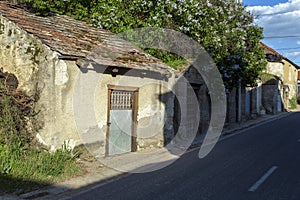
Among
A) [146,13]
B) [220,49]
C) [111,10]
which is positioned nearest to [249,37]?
[220,49]

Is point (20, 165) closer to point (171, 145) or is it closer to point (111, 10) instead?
point (171, 145)

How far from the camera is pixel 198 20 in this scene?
14.1 m

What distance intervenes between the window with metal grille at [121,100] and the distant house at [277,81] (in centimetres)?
1628

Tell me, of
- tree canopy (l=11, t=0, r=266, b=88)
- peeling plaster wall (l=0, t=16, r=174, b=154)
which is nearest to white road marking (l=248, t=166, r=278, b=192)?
peeling plaster wall (l=0, t=16, r=174, b=154)

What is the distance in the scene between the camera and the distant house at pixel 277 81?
2859 centimetres

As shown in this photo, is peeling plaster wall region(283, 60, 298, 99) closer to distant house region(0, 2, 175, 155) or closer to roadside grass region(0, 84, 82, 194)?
distant house region(0, 2, 175, 155)

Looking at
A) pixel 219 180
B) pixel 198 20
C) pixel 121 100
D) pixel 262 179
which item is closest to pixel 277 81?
pixel 198 20

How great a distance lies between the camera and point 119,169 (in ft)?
26.0

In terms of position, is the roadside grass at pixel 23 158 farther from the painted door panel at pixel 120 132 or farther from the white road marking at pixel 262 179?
the white road marking at pixel 262 179

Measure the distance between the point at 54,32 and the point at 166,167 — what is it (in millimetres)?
4893

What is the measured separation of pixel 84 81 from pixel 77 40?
149 cm

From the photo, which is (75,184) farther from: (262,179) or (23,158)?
(262,179)

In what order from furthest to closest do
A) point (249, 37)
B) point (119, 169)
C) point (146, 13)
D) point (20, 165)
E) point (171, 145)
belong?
point (249, 37), point (146, 13), point (171, 145), point (119, 169), point (20, 165)

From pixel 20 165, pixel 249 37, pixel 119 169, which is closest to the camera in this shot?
pixel 20 165
